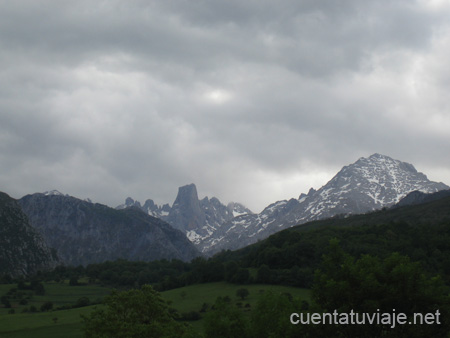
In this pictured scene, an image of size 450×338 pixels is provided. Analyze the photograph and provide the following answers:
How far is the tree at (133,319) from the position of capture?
60575 mm

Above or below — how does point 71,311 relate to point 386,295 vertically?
below

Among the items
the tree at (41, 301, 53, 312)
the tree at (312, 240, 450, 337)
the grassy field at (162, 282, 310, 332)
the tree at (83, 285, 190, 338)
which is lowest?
the tree at (41, 301, 53, 312)

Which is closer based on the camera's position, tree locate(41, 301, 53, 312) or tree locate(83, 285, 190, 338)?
tree locate(83, 285, 190, 338)

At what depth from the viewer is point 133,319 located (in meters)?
67.9

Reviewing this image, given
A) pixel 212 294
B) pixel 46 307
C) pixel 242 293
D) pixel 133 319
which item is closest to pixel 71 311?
pixel 46 307

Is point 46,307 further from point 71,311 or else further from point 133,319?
point 133,319

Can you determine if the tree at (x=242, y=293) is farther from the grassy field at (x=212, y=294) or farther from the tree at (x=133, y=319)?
the tree at (x=133, y=319)

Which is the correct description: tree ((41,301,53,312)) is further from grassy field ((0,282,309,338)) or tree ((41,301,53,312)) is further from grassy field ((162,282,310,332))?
grassy field ((162,282,310,332))

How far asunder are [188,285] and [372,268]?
154312 mm

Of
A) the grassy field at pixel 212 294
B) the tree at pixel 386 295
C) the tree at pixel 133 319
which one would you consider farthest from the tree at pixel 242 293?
the tree at pixel 386 295

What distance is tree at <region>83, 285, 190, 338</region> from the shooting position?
199ft

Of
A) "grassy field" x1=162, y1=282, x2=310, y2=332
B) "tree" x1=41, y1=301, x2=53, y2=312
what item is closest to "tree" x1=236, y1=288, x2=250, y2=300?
"grassy field" x1=162, y1=282, x2=310, y2=332

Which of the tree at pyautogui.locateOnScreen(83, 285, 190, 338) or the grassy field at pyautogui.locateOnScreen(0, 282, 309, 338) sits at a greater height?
the tree at pyautogui.locateOnScreen(83, 285, 190, 338)

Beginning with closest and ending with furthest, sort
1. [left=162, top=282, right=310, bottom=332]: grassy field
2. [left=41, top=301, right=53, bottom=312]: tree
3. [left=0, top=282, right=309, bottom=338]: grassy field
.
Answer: [left=0, top=282, right=309, bottom=338]: grassy field, [left=162, top=282, right=310, bottom=332]: grassy field, [left=41, top=301, right=53, bottom=312]: tree
